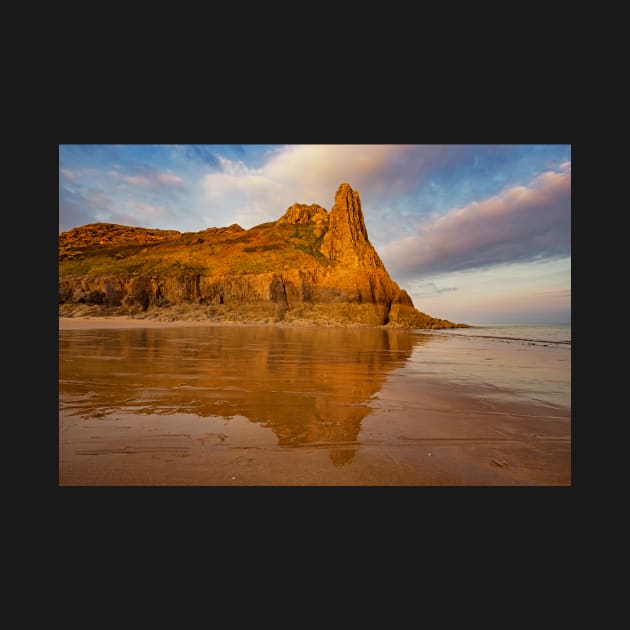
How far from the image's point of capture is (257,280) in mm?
43344

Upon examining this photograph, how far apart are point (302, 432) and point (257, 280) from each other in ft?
135

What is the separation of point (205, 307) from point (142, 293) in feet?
29.1

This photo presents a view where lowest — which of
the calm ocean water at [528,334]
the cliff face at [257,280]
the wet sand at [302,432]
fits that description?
the calm ocean water at [528,334]

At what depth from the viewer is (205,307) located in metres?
41.4

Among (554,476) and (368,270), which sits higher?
(368,270)

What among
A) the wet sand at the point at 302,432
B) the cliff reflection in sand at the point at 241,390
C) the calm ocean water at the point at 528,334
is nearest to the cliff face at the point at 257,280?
the calm ocean water at the point at 528,334

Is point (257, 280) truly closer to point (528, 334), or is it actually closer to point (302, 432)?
point (528, 334)

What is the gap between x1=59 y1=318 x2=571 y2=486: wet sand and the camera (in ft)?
8.91

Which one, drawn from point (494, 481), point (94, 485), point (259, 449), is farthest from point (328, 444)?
point (94, 485)

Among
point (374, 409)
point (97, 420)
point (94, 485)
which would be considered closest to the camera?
point (94, 485)

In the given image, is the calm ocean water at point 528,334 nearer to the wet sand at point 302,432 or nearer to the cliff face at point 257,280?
the wet sand at point 302,432

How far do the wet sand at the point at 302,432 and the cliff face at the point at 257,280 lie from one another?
33129 millimetres

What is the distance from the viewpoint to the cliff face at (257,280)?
3975 centimetres

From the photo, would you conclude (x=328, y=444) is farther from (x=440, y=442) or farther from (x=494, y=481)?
(x=494, y=481)
